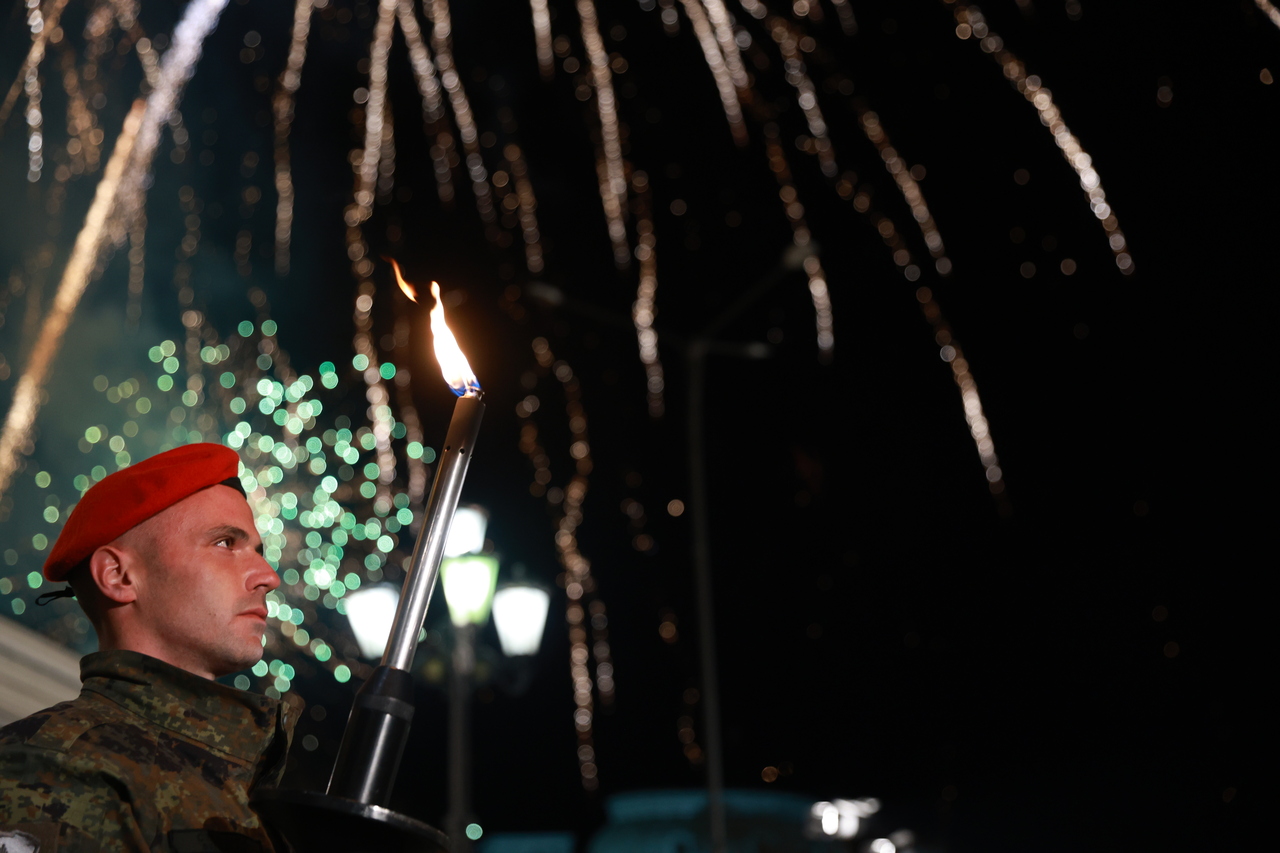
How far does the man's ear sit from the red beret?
0.08 feet

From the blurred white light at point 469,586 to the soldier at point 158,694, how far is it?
649cm

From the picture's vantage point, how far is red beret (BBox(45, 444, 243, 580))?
7.85 feet

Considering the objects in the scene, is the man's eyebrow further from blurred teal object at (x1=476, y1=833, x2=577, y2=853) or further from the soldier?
blurred teal object at (x1=476, y1=833, x2=577, y2=853)

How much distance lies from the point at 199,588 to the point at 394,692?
86 cm

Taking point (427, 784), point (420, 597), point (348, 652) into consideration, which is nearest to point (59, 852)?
point (420, 597)

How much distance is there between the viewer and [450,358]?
7.30 feet

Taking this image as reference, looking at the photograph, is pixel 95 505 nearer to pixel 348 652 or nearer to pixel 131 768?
pixel 131 768

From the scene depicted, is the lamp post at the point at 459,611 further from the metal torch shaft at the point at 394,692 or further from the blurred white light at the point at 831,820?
the blurred white light at the point at 831,820

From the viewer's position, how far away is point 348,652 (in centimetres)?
2908

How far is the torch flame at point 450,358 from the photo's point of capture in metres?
2.11

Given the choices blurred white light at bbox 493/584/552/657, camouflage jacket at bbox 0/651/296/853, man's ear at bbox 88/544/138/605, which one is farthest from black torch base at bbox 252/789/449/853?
blurred white light at bbox 493/584/552/657

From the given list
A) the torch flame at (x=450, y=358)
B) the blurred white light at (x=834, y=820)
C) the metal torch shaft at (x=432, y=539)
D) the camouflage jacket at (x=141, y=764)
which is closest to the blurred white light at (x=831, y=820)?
the blurred white light at (x=834, y=820)

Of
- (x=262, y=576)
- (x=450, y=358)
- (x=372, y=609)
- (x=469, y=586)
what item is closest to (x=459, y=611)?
(x=469, y=586)

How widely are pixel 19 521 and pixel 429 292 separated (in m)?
18.3
